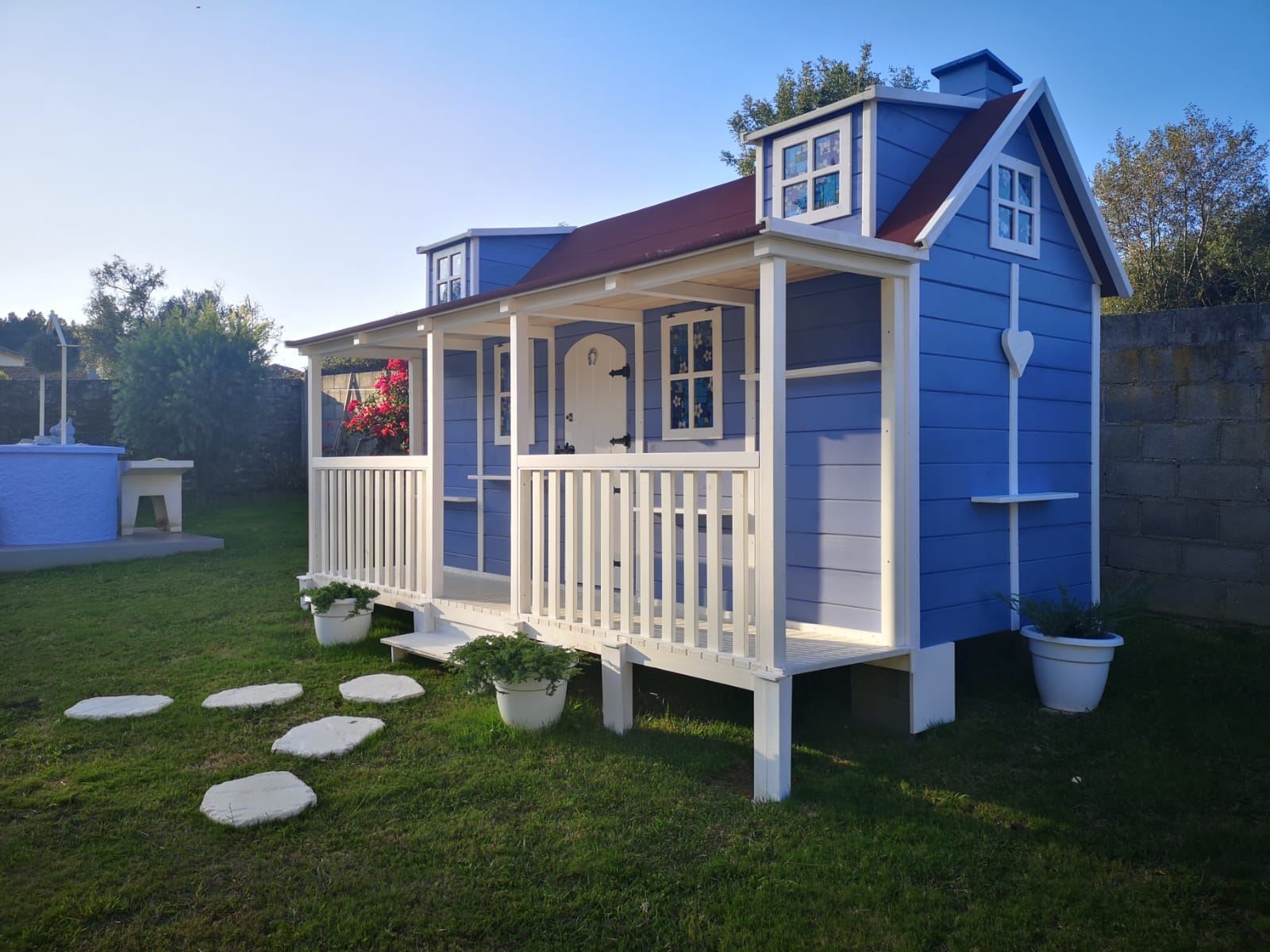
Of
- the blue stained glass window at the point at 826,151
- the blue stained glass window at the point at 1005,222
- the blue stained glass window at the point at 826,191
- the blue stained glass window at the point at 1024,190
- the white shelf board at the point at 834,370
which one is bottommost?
the white shelf board at the point at 834,370

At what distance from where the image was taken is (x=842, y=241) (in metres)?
3.94

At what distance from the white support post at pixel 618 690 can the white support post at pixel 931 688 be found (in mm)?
1372

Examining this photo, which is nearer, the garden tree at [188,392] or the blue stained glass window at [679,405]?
the blue stained glass window at [679,405]

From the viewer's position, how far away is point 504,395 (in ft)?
24.1

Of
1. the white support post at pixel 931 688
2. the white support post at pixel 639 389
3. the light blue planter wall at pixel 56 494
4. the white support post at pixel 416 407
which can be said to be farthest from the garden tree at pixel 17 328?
the white support post at pixel 931 688

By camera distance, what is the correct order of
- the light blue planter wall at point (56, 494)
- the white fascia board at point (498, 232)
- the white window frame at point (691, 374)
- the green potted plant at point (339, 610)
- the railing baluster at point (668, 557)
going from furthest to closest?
the light blue planter wall at point (56, 494) < the white fascia board at point (498, 232) < the green potted plant at point (339, 610) < the white window frame at point (691, 374) < the railing baluster at point (668, 557)

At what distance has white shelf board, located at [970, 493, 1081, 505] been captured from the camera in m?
4.82

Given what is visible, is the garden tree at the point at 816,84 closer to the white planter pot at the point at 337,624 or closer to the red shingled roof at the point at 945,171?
the red shingled roof at the point at 945,171

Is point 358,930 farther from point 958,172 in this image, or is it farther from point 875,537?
point 958,172

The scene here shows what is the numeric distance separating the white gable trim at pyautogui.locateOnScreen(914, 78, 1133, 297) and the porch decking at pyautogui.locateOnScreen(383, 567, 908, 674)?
196 cm

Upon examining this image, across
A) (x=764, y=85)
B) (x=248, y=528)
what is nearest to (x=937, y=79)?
(x=248, y=528)

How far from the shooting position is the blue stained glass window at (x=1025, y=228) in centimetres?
524

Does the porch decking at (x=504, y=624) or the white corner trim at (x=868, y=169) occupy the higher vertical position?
the white corner trim at (x=868, y=169)

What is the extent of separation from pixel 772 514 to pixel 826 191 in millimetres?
2088
